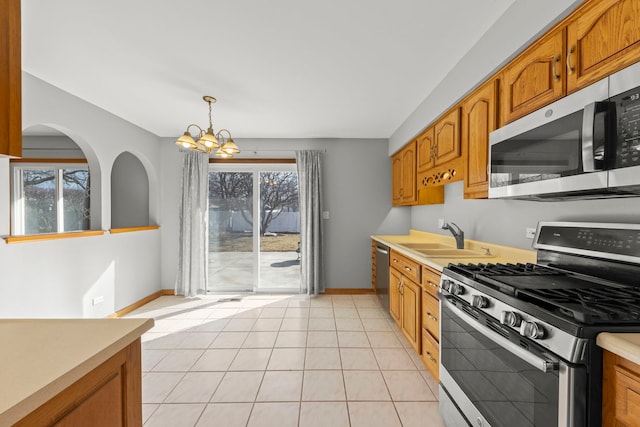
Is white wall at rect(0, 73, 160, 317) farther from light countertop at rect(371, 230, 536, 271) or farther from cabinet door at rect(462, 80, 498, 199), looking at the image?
cabinet door at rect(462, 80, 498, 199)

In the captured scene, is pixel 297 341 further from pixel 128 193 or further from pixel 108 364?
pixel 128 193

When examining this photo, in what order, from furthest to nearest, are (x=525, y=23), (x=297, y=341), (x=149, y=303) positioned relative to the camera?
1. (x=149, y=303)
2. (x=297, y=341)
3. (x=525, y=23)

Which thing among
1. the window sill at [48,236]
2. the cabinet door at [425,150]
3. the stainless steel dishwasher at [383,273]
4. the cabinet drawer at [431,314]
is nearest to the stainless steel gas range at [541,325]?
the cabinet drawer at [431,314]

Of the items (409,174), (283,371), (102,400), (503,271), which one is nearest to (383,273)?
(409,174)

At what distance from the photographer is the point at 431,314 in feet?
7.14

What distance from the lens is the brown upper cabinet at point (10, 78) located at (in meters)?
0.80

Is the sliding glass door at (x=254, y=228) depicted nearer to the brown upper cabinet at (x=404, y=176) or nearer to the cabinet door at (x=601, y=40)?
the brown upper cabinet at (x=404, y=176)

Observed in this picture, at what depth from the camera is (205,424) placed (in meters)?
1.79

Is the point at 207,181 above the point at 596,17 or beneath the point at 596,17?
beneath

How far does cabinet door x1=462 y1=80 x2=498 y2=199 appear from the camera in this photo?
74.7 inches

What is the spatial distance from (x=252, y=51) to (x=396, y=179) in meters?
2.75

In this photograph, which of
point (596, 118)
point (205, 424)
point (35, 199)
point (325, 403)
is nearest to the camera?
point (596, 118)

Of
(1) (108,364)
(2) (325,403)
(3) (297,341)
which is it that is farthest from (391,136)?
(1) (108,364)

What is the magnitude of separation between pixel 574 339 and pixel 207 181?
4373mm
